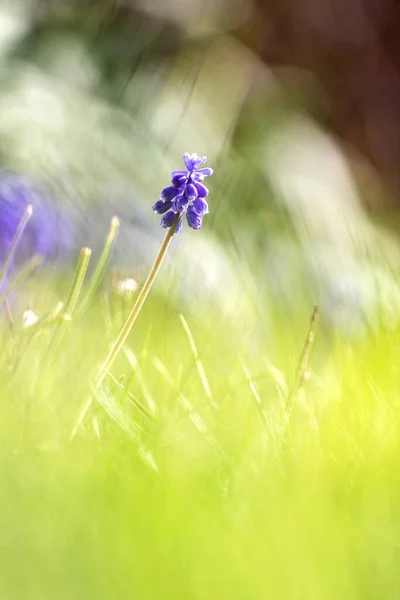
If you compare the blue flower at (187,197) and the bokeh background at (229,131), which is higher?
the blue flower at (187,197)

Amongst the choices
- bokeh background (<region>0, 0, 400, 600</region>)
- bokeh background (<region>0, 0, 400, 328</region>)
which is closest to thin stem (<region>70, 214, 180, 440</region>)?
bokeh background (<region>0, 0, 400, 600</region>)

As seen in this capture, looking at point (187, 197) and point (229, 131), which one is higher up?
point (187, 197)

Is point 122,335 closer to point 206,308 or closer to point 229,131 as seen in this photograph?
point 206,308

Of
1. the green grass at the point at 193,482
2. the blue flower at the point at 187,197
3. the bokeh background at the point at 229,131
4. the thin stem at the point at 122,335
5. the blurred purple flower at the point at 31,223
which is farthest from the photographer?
the bokeh background at the point at 229,131

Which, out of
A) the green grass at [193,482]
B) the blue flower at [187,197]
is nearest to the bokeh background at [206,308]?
the green grass at [193,482]

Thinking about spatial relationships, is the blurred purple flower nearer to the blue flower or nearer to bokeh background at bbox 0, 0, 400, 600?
bokeh background at bbox 0, 0, 400, 600

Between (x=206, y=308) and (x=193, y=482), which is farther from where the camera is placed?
(x=206, y=308)

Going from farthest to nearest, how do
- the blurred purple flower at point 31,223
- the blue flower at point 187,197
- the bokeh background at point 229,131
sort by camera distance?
the bokeh background at point 229,131 → the blurred purple flower at point 31,223 → the blue flower at point 187,197

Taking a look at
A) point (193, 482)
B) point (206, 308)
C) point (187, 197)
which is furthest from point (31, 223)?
point (193, 482)

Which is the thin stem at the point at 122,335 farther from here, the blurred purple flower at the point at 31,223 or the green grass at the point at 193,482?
the blurred purple flower at the point at 31,223

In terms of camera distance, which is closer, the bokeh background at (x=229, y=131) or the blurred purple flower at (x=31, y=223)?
the blurred purple flower at (x=31, y=223)
